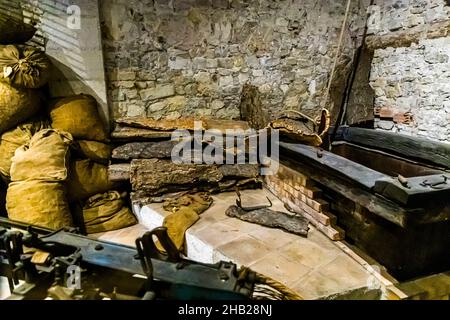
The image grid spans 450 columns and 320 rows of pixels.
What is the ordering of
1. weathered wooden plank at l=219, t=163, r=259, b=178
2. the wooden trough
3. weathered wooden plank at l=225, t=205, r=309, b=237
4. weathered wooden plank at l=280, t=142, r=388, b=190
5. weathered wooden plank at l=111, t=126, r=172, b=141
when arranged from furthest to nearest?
weathered wooden plank at l=219, t=163, r=259, b=178 → weathered wooden plank at l=111, t=126, r=172, b=141 → weathered wooden plank at l=225, t=205, r=309, b=237 → weathered wooden plank at l=280, t=142, r=388, b=190 → the wooden trough

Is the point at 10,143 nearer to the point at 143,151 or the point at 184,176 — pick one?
the point at 143,151

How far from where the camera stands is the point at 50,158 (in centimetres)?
231

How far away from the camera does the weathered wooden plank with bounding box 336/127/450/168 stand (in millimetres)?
2350

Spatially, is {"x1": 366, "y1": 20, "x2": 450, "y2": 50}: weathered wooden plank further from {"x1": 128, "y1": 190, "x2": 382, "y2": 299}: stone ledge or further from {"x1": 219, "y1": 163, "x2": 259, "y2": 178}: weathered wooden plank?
{"x1": 128, "y1": 190, "x2": 382, "y2": 299}: stone ledge

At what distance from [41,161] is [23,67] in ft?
2.36

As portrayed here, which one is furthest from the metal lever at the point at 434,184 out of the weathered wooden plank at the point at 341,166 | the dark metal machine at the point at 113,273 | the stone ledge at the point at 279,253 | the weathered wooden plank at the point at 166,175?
the weathered wooden plank at the point at 166,175

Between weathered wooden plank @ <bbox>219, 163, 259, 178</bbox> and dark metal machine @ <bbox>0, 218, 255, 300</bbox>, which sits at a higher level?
dark metal machine @ <bbox>0, 218, 255, 300</bbox>

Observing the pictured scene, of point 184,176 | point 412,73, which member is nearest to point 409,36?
point 412,73

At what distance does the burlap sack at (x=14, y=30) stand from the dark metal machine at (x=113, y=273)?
1902 mm

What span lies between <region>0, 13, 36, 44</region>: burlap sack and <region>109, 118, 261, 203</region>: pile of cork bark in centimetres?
97

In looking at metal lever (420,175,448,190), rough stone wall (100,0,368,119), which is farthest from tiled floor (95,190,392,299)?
rough stone wall (100,0,368,119)

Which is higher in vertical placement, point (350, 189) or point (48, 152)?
point (48, 152)

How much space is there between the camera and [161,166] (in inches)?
110
